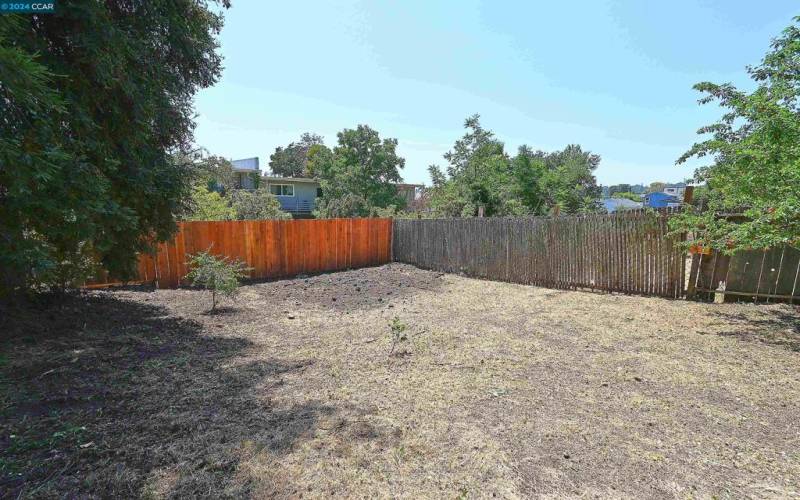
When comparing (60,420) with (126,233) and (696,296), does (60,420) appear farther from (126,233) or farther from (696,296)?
(696,296)

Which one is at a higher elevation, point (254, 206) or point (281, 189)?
point (281, 189)

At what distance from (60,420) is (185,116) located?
4294mm

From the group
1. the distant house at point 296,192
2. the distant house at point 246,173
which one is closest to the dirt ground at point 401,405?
the distant house at point 246,173

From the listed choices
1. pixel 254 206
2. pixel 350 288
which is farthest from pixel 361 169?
pixel 350 288

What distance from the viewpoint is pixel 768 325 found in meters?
5.07

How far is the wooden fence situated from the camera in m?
8.23

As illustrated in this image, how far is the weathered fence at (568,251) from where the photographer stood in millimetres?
6707

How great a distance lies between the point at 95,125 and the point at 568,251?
777 cm

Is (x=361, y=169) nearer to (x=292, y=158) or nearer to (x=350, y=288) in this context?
(x=350, y=288)

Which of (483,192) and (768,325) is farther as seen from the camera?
(483,192)

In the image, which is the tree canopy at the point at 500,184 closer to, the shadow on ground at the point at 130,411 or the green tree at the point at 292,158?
the shadow on ground at the point at 130,411

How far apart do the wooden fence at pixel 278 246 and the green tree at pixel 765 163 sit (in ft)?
26.9

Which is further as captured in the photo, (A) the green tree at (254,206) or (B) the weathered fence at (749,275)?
(A) the green tree at (254,206)

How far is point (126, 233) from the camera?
499 cm
